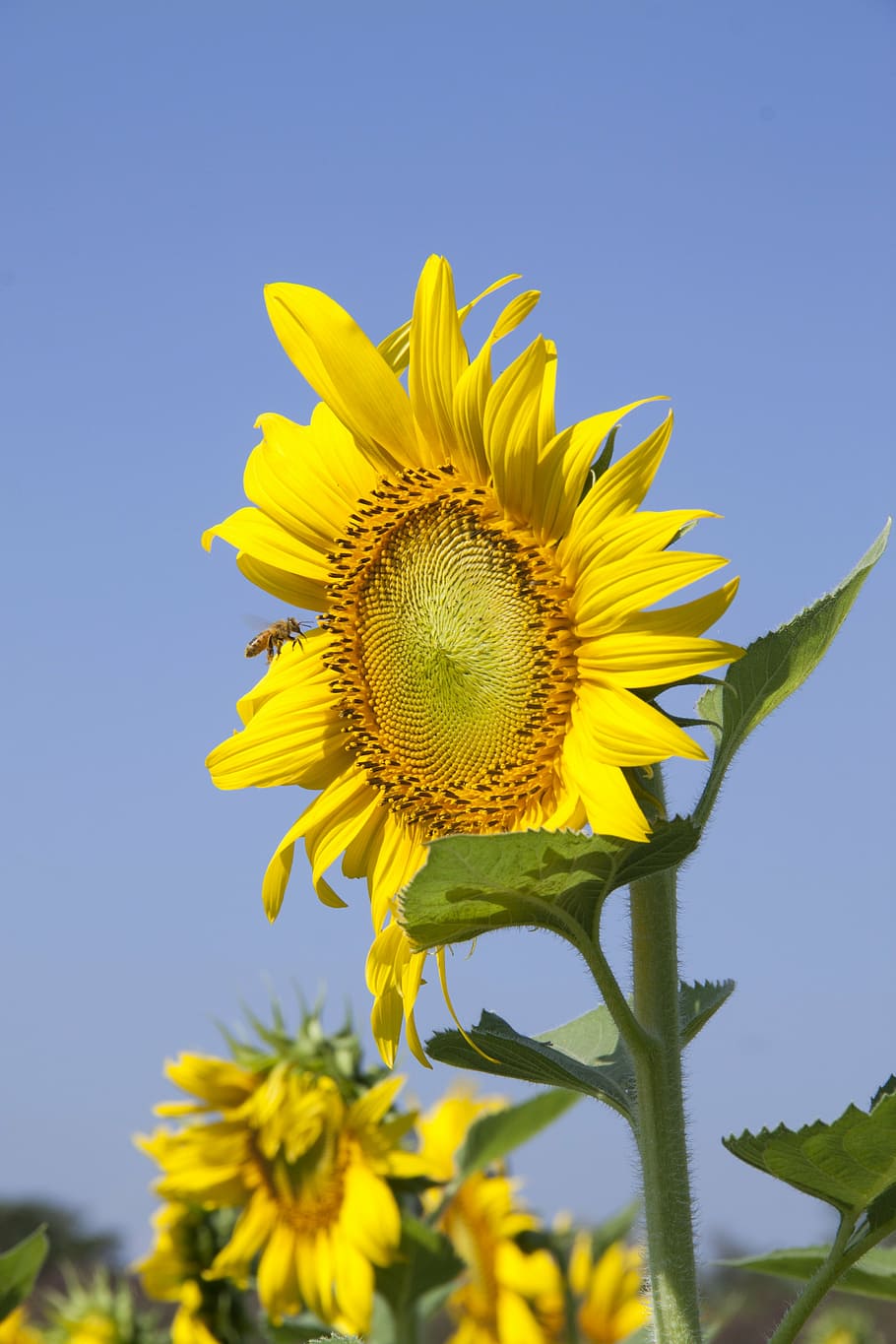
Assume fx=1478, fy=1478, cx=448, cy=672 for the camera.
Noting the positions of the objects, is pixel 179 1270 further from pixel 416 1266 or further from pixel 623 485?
pixel 623 485

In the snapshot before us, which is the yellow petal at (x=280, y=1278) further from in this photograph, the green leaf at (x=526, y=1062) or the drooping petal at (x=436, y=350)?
the drooping petal at (x=436, y=350)

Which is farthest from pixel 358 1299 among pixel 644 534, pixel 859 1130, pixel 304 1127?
pixel 644 534

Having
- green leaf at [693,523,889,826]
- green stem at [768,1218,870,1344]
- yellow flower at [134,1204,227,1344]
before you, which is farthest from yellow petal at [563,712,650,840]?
yellow flower at [134,1204,227,1344]

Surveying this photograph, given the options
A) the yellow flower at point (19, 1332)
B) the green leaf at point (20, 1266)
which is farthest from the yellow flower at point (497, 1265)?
the yellow flower at point (19, 1332)

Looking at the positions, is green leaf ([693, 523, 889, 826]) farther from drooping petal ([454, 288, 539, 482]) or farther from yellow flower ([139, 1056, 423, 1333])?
yellow flower ([139, 1056, 423, 1333])

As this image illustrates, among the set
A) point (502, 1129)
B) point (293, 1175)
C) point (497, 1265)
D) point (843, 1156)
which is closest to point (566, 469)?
point (843, 1156)
